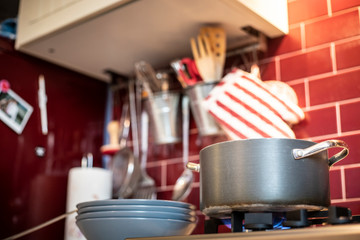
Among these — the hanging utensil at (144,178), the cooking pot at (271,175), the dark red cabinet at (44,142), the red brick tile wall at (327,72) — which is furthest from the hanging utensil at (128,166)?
the cooking pot at (271,175)

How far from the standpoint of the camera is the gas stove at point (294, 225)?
729mm

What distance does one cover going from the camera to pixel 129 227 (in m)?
1.12

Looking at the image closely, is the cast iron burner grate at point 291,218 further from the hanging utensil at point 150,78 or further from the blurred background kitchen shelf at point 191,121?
the hanging utensil at point 150,78

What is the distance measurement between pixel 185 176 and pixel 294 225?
694 mm

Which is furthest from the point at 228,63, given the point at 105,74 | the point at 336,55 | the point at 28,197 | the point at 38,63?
the point at 28,197

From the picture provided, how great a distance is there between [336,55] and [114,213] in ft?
2.26

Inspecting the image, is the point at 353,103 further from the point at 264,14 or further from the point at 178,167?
the point at 178,167

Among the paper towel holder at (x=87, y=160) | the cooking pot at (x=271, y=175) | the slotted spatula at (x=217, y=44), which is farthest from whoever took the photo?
the paper towel holder at (x=87, y=160)

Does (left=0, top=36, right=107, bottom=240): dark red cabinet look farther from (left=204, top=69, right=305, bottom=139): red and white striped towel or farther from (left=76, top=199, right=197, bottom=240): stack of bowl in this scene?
(left=204, top=69, right=305, bottom=139): red and white striped towel

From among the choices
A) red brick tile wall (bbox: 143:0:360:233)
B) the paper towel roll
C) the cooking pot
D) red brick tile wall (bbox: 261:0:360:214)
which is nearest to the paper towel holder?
the paper towel roll

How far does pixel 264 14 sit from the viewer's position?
1335mm

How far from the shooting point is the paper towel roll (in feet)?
4.96

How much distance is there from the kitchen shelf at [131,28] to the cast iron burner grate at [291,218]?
56 centimetres

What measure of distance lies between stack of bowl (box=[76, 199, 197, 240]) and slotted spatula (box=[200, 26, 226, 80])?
0.46 meters
